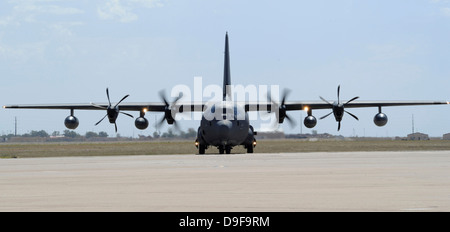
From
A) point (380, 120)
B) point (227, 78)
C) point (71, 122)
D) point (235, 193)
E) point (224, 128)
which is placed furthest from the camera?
point (227, 78)

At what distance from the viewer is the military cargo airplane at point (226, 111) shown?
39656 mm

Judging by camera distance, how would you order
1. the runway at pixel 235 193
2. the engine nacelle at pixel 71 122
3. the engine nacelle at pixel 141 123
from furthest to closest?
the engine nacelle at pixel 71 122 → the engine nacelle at pixel 141 123 → the runway at pixel 235 193

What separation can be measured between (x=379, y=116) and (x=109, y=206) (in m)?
38.3

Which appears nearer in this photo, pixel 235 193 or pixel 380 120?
pixel 235 193

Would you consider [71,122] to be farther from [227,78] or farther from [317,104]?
[317,104]

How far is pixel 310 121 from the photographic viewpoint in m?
43.9

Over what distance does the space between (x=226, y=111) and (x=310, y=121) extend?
786 cm

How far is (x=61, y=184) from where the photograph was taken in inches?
582

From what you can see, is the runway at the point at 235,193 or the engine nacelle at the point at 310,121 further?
the engine nacelle at the point at 310,121

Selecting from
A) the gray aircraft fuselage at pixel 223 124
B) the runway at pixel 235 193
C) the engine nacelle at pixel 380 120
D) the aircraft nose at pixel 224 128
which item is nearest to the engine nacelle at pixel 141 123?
the gray aircraft fuselage at pixel 223 124

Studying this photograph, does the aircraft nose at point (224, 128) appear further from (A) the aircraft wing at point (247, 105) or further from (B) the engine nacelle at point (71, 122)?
(B) the engine nacelle at point (71, 122)

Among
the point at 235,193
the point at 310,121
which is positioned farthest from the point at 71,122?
the point at 235,193

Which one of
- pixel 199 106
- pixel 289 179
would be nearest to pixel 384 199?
pixel 289 179

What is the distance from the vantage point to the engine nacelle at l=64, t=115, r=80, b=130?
149 ft
